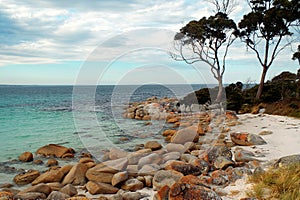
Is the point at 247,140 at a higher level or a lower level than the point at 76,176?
higher

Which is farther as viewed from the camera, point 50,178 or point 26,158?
point 26,158

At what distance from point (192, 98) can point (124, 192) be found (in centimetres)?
1319

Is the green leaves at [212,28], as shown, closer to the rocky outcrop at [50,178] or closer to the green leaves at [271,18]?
the green leaves at [271,18]

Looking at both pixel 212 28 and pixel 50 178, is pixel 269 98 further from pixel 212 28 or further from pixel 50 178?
pixel 50 178

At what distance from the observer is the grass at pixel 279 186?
11.7ft

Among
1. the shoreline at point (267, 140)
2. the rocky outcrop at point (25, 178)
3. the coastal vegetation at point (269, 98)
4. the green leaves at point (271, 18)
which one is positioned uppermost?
the green leaves at point (271, 18)

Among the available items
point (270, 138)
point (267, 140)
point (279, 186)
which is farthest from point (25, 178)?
point (270, 138)

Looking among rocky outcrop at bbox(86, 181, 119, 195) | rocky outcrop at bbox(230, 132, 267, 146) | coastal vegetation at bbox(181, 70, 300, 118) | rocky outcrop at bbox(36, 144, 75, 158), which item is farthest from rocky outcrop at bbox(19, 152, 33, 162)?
coastal vegetation at bbox(181, 70, 300, 118)

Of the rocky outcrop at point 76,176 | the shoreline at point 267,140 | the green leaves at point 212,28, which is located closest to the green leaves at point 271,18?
the green leaves at point 212,28

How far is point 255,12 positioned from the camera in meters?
15.1

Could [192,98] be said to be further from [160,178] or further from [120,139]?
[160,178]

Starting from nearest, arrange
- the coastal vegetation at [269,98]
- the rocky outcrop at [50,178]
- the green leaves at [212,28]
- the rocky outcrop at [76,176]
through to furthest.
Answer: the rocky outcrop at [76,176] → the rocky outcrop at [50,178] → the coastal vegetation at [269,98] → the green leaves at [212,28]

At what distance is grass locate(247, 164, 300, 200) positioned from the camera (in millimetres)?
3572

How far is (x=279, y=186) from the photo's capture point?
3826mm
